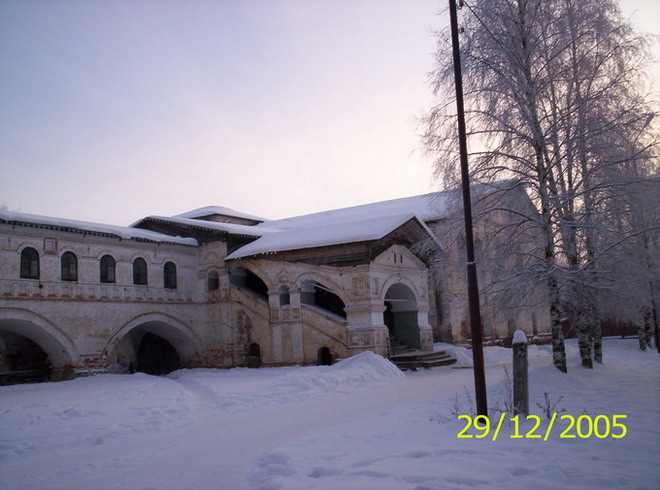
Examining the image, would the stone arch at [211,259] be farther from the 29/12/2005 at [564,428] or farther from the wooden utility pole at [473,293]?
the 29/12/2005 at [564,428]

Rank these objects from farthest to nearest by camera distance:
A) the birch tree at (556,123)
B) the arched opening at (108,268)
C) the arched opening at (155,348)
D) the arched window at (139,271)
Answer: the arched opening at (155,348)
the arched window at (139,271)
the arched opening at (108,268)
the birch tree at (556,123)

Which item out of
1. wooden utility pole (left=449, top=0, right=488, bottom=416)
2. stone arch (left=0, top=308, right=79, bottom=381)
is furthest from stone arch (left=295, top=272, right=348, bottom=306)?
wooden utility pole (left=449, top=0, right=488, bottom=416)

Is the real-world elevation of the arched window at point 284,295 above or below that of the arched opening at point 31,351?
→ above

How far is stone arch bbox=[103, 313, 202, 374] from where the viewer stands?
24.4m

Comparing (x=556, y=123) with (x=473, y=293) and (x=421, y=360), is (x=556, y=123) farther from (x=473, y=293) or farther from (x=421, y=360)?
(x=421, y=360)

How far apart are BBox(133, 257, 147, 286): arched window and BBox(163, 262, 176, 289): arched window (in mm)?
1061

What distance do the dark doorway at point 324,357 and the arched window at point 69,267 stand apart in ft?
33.2

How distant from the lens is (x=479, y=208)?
50.9 feet

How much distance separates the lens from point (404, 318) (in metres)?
26.0

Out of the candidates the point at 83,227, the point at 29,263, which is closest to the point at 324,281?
the point at 83,227

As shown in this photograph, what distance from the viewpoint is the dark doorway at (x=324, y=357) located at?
23.2 m

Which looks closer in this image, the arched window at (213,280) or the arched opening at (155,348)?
the arched opening at (155,348)

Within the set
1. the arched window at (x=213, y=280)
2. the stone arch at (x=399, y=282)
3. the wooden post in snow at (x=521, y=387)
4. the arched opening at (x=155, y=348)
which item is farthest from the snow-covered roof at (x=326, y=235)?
the wooden post in snow at (x=521, y=387)

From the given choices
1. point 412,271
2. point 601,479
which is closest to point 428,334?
point 412,271
